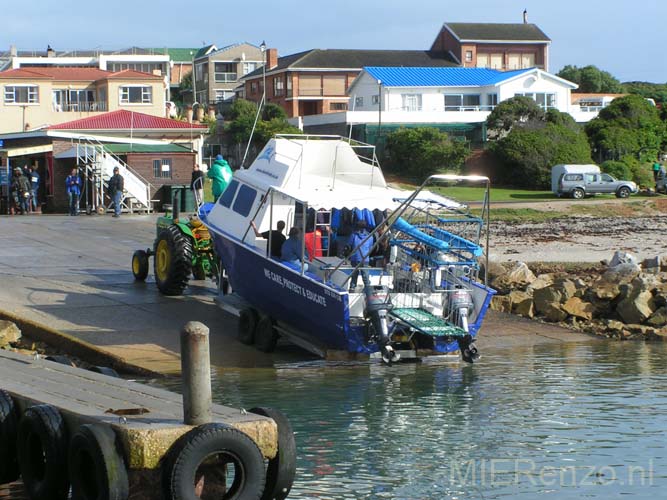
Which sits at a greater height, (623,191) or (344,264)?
(623,191)

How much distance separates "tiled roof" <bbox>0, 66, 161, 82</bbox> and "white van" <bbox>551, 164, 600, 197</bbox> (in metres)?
25.8

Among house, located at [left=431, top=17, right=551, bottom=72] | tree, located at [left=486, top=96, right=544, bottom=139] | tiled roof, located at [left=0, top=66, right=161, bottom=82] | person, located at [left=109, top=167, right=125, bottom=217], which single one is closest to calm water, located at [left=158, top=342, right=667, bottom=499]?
person, located at [left=109, top=167, right=125, bottom=217]

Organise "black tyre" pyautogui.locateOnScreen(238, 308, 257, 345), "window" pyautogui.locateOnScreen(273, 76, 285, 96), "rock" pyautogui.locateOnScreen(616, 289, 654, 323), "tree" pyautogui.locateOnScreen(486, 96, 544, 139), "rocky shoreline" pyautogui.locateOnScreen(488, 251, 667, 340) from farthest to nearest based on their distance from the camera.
A: "window" pyautogui.locateOnScreen(273, 76, 285, 96), "tree" pyautogui.locateOnScreen(486, 96, 544, 139), "rock" pyautogui.locateOnScreen(616, 289, 654, 323), "rocky shoreline" pyautogui.locateOnScreen(488, 251, 667, 340), "black tyre" pyautogui.locateOnScreen(238, 308, 257, 345)

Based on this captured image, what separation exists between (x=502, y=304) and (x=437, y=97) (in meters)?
60.0

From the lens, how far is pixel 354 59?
98.1 m

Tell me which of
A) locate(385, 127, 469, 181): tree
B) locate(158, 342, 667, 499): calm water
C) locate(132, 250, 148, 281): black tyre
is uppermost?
locate(385, 127, 469, 181): tree

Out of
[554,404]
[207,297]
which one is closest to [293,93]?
[207,297]

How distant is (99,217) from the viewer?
37500 mm

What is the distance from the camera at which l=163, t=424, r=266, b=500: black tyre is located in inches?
348

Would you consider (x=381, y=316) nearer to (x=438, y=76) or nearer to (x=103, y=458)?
(x=103, y=458)

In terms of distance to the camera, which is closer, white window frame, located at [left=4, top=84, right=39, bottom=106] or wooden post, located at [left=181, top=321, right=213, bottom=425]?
wooden post, located at [left=181, top=321, right=213, bottom=425]

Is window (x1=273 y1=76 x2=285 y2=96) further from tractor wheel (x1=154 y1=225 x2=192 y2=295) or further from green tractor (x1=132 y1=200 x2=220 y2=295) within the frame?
tractor wheel (x1=154 y1=225 x2=192 y2=295)

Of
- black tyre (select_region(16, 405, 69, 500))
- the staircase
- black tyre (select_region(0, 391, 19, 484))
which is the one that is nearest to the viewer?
black tyre (select_region(16, 405, 69, 500))

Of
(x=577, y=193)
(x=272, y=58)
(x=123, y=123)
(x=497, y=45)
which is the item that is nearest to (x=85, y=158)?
(x=123, y=123)
